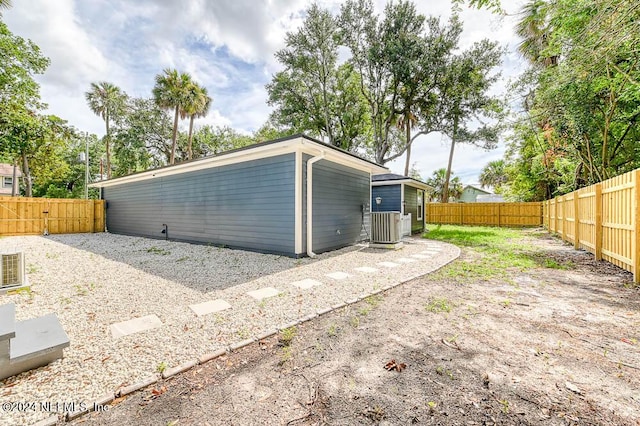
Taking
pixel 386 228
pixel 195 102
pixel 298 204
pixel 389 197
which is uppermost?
pixel 195 102

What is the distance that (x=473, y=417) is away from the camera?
142 centimetres

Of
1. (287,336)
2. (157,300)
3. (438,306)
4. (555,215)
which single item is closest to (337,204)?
(438,306)

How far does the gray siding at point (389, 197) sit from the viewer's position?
10.8 metres

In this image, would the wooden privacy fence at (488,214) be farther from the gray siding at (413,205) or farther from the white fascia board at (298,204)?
the white fascia board at (298,204)

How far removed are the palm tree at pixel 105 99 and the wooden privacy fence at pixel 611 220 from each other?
81.1 ft

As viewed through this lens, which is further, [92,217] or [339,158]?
[92,217]

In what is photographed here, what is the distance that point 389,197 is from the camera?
11.1 meters

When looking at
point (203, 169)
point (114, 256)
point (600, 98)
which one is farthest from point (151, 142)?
point (600, 98)

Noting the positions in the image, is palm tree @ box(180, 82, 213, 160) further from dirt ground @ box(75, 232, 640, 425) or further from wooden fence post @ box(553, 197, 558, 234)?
wooden fence post @ box(553, 197, 558, 234)

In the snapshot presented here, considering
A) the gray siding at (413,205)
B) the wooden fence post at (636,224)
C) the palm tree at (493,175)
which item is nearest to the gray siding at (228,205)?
the wooden fence post at (636,224)

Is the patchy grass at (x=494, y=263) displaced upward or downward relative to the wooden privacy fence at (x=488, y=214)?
downward

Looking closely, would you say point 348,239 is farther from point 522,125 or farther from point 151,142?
point 151,142

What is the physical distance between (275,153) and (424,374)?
536 cm

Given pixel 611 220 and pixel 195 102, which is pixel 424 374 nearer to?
pixel 611 220
